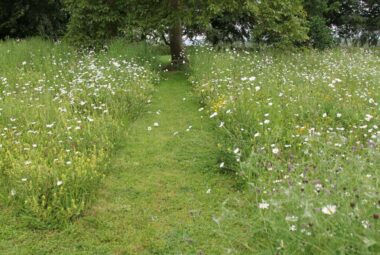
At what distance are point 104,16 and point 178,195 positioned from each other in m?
8.74

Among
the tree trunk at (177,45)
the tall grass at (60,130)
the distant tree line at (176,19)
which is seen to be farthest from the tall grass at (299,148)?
the tree trunk at (177,45)

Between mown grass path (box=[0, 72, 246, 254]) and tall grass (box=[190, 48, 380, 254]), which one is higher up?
tall grass (box=[190, 48, 380, 254])

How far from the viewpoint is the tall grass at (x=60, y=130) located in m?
4.03

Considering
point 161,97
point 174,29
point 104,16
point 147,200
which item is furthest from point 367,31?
point 147,200

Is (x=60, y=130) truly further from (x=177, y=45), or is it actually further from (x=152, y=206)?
(x=177, y=45)

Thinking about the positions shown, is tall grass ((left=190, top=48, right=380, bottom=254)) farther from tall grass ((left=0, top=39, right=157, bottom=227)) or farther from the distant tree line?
tall grass ((left=0, top=39, right=157, bottom=227))

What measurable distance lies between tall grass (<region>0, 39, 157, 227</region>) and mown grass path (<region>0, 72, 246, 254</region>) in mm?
199

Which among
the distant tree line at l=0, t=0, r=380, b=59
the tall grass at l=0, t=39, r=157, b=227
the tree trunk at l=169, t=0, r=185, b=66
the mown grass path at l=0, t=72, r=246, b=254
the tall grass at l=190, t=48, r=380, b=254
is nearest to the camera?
the tall grass at l=190, t=48, r=380, b=254

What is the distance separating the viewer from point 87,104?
6613 millimetres

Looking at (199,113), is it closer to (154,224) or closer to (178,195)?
(178,195)

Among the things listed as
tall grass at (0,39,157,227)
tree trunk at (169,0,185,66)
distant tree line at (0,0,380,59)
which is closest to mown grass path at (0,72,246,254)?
tall grass at (0,39,157,227)

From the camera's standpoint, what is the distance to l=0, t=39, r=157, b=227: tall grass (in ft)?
13.2

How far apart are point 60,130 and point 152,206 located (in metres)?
1.84

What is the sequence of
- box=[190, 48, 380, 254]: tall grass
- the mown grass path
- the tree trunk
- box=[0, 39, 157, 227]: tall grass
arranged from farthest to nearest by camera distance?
the tree trunk, box=[0, 39, 157, 227]: tall grass, the mown grass path, box=[190, 48, 380, 254]: tall grass
